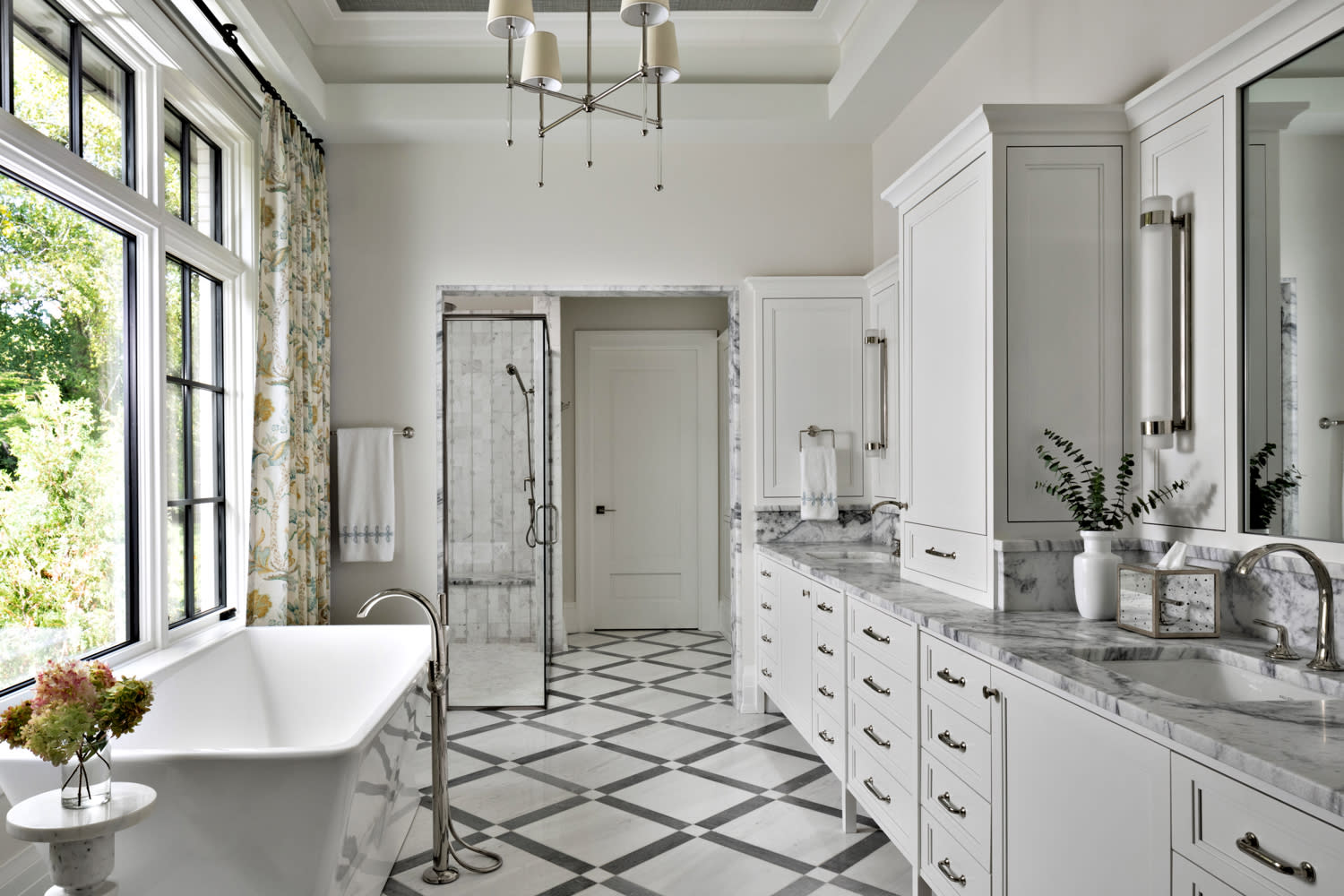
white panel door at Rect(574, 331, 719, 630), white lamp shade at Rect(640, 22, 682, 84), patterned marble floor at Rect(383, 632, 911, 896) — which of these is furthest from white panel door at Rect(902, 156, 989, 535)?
white panel door at Rect(574, 331, 719, 630)

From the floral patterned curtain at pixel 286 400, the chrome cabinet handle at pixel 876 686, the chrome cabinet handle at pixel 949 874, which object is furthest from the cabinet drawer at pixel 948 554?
the floral patterned curtain at pixel 286 400

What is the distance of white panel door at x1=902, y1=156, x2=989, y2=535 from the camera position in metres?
2.51

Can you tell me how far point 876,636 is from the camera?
2.69 meters

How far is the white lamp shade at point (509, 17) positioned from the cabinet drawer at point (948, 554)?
73.9 inches

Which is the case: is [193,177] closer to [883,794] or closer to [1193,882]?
[883,794]

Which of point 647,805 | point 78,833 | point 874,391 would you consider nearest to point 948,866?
point 647,805

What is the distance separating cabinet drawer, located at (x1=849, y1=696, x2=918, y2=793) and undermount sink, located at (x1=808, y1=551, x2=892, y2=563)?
1100 mm

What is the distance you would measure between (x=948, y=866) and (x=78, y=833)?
1.86 meters

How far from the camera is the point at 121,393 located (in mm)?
2902

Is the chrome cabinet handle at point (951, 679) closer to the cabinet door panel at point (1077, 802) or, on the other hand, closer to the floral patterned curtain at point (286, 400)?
the cabinet door panel at point (1077, 802)

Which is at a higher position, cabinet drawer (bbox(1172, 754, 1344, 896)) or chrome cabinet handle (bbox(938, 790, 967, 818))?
cabinet drawer (bbox(1172, 754, 1344, 896))

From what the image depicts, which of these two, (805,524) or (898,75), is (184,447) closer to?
(805,524)

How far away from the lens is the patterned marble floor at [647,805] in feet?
8.87

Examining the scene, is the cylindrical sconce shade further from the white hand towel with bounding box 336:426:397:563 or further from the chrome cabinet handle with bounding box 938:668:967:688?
the white hand towel with bounding box 336:426:397:563
